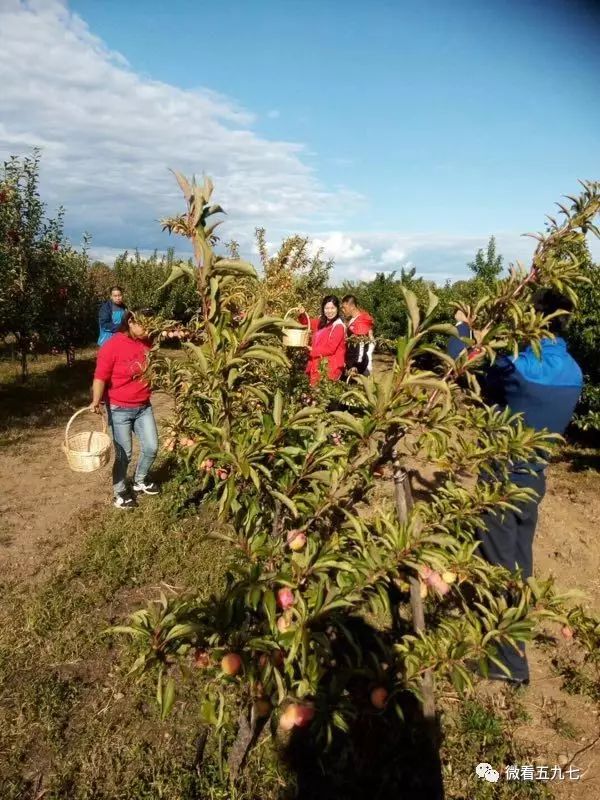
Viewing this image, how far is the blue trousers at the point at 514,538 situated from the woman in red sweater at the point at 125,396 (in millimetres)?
2804

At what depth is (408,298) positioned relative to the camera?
1.36m

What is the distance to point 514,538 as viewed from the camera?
116 inches

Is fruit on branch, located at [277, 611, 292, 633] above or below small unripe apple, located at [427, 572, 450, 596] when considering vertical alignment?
above

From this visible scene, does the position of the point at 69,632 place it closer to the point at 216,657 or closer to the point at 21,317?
the point at 216,657

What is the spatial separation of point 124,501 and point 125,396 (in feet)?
3.65

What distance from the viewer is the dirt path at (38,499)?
169 inches

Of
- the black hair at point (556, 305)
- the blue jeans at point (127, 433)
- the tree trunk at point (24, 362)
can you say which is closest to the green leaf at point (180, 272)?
the black hair at point (556, 305)

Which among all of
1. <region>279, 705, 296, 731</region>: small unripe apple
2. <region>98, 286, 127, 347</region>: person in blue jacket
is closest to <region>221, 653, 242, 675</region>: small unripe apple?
<region>279, 705, 296, 731</region>: small unripe apple

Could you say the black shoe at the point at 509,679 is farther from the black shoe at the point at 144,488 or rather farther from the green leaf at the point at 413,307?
the black shoe at the point at 144,488

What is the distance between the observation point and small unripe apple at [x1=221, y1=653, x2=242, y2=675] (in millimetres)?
1633

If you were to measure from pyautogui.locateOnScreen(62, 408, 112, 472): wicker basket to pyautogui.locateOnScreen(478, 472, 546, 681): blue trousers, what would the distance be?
3.04 m

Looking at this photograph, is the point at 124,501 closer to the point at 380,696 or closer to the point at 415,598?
the point at 415,598

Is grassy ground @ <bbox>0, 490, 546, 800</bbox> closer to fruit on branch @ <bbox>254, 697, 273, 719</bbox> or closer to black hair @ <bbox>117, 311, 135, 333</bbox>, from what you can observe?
fruit on branch @ <bbox>254, 697, 273, 719</bbox>

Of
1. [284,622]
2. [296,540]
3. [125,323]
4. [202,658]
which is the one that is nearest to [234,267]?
[296,540]
